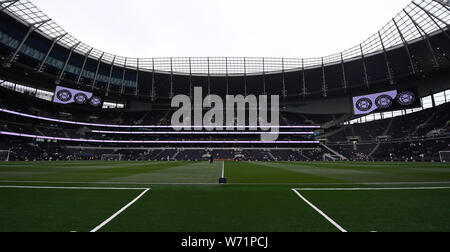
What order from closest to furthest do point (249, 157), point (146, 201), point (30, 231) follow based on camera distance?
point (30, 231)
point (146, 201)
point (249, 157)

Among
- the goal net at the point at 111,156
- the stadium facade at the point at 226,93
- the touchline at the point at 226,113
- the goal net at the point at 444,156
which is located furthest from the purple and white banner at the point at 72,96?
the goal net at the point at 444,156

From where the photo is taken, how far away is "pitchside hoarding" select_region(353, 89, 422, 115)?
57.4m

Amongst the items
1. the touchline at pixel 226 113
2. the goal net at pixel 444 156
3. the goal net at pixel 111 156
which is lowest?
the goal net at pixel 111 156

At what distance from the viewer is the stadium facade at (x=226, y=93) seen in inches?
1891

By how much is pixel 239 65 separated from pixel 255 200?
7066 centimetres

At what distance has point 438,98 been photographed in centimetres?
5438

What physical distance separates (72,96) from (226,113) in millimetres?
50490

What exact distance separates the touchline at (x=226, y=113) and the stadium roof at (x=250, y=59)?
32.3 feet

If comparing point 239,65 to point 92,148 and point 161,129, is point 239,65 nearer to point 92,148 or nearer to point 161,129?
point 161,129

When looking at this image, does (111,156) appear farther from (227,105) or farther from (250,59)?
(250,59)

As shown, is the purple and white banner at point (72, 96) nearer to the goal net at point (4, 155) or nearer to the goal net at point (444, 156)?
the goal net at point (4, 155)

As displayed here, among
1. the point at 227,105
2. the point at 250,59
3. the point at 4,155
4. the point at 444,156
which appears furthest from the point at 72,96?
the point at 444,156

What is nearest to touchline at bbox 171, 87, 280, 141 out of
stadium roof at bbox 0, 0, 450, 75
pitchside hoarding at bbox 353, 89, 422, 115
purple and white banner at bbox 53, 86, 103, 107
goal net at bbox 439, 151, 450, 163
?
stadium roof at bbox 0, 0, 450, 75
